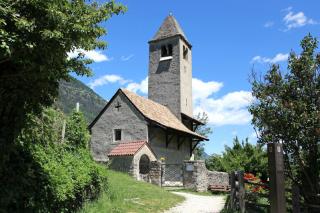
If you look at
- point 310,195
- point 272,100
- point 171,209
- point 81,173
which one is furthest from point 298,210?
point 81,173

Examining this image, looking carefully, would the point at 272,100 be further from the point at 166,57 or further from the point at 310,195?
the point at 166,57

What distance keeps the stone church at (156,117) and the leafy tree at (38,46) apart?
16370 mm

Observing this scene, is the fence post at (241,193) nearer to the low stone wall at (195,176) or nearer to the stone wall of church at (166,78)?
the low stone wall at (195,176)

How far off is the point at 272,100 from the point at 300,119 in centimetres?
131

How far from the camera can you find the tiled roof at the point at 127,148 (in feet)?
80.9

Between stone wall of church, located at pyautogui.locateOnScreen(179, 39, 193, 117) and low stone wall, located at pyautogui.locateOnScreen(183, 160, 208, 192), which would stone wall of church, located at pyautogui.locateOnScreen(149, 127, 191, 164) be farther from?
low stone wall, located at pyautogui.locateOnScreen(183, 160, 208, 192)

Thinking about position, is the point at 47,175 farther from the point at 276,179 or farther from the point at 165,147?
the point at 165,147

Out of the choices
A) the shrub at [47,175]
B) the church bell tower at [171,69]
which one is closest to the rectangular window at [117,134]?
the church bell tower at [171,69]

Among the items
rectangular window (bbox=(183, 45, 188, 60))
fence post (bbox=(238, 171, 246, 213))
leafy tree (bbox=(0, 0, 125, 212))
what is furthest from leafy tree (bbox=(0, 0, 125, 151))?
rectangular window (bbox=(183, 45, 188, 60))

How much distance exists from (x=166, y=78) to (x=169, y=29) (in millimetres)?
5013

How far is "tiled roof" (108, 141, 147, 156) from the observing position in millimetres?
24663

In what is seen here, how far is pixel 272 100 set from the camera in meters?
11.5

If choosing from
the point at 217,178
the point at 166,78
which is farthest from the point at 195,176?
the point at 166,78

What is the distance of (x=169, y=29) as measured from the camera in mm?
35781
